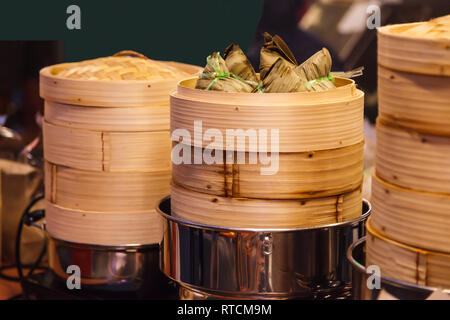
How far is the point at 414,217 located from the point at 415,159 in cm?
11

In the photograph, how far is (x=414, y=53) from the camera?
130cm

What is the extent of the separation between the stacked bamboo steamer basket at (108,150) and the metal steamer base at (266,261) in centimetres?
43

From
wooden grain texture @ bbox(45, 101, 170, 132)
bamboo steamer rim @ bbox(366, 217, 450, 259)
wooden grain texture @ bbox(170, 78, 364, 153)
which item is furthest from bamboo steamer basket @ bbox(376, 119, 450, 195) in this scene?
wooden grain texture @ bbox(45, 101, 170, 132)

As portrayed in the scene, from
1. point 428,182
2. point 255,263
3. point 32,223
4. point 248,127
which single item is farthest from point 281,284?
point 32,223

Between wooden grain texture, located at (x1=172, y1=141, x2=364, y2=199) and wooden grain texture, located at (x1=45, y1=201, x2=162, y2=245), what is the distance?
489mm

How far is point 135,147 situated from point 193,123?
47 cm

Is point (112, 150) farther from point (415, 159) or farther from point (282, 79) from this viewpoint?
point (415, 159)

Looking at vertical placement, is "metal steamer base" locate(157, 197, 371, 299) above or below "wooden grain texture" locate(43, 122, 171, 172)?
below

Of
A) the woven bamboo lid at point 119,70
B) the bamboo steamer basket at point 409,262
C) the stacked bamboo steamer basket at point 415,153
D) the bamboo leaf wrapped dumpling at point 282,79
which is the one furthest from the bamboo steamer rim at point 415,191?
the woven bamboo lid at point 119,70

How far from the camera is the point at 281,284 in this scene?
167 centimetres

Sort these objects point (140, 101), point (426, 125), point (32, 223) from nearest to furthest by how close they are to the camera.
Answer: point (426, 125) → point (140, 101) → point (32, 223)

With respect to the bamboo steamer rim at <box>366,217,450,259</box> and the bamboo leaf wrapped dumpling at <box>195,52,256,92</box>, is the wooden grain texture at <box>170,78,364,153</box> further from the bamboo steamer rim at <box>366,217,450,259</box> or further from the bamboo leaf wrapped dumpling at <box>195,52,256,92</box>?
the bamboo steamer rim at <box>366,217,450,259</box>

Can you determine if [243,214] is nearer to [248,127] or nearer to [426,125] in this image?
[248,127]

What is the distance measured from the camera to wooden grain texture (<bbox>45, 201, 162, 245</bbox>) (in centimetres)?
214
